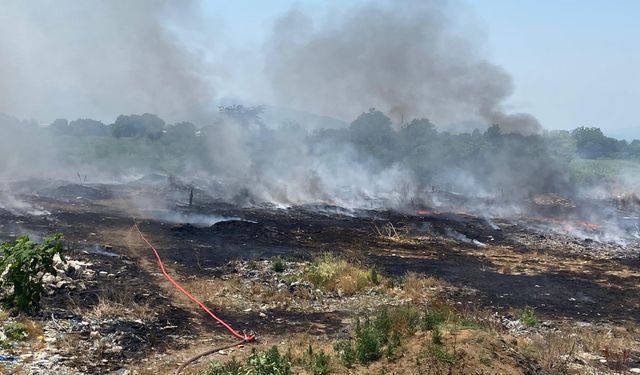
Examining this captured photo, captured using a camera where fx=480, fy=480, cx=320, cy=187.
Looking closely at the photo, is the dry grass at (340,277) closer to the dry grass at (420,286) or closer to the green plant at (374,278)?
the green plant at (374,278)

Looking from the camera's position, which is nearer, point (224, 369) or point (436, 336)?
point (224, 369)

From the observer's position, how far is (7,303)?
25.1 ft

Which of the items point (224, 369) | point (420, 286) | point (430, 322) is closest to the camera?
point (224, 369)

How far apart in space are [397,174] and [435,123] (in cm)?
1234

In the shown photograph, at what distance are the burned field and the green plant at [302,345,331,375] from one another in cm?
14

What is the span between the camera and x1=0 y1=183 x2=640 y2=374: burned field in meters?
7.08

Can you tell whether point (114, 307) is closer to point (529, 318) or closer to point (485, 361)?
point (485, 361)

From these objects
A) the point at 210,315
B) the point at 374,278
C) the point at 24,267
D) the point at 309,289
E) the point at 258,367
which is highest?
the point at 24,267

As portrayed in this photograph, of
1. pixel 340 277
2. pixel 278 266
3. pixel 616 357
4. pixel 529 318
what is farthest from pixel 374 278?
pixel 616 357

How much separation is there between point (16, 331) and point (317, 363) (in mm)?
4557

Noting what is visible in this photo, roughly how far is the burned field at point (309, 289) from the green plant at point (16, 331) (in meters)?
0.12

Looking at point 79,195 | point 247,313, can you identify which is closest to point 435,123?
point 79,195

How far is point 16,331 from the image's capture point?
7172 millimetres

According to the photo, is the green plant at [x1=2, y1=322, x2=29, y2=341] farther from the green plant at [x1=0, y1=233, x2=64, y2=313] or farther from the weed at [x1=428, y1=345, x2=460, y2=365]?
the weed at [x1=428, y1=345, x2=460, y2=365]
